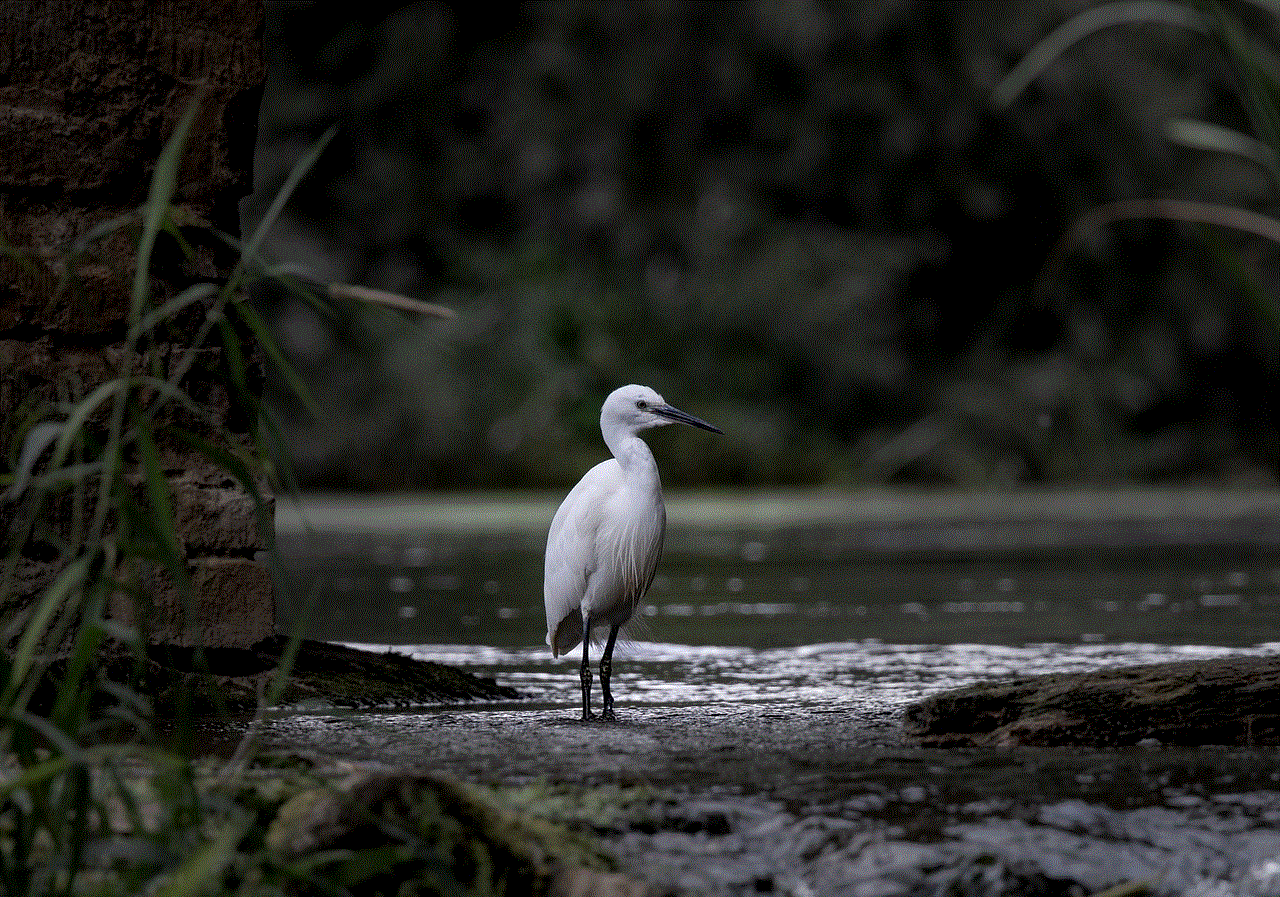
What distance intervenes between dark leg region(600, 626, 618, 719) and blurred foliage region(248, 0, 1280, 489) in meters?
12.8

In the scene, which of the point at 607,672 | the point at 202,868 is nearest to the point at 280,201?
the point at 202,868

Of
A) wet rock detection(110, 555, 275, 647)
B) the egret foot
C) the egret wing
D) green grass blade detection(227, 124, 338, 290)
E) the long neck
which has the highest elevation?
green grass blade detection(227, 124, 338, 290)

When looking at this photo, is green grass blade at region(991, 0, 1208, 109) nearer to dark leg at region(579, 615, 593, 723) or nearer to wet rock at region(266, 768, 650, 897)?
wet rock at region(266, 768, 650, 897)

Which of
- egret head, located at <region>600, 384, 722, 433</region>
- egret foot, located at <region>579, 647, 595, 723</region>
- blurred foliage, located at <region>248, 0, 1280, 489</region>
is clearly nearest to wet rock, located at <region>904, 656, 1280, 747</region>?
egret foot, located at <region>579, 647, 595, 723</region>

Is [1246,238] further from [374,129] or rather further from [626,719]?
[626,719]

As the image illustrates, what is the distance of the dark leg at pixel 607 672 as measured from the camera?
15.8 ft

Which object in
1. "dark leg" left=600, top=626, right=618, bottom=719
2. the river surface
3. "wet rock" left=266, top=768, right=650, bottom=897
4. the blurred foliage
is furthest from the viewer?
the blurred foliage

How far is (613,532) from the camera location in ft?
17.0

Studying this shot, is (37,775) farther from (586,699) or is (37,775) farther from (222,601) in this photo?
(586,699)

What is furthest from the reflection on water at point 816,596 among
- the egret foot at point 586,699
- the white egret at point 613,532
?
the egret foot at point 586,699

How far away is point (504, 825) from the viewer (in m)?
3.13

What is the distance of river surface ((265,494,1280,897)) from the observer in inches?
125

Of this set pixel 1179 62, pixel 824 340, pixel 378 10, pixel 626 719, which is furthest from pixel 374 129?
pixel 626 719

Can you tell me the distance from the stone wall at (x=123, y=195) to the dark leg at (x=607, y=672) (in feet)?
2.88
